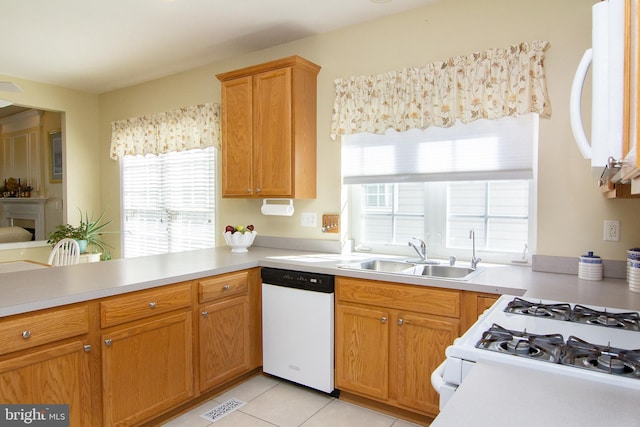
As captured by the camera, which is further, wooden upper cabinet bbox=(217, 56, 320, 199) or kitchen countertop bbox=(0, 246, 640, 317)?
wooden upper cabinet bbox=(217, 56, 320, 199)

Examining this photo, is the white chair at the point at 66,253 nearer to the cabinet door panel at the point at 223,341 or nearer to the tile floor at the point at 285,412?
the cabinet door panel at the point at 223,341

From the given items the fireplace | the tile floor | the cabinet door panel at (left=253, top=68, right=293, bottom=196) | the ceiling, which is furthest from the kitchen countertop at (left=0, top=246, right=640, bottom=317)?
the fireplace

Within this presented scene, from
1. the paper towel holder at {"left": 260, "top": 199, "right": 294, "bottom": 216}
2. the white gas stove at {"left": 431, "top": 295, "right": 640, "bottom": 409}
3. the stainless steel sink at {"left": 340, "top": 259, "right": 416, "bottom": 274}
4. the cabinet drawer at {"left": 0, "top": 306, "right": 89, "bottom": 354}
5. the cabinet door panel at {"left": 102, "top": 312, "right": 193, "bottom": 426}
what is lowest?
the cabinet door panel at {"left": 102, "top": 312, "right": 193, "bottom": 426}

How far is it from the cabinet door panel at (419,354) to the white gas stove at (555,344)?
0.68 m

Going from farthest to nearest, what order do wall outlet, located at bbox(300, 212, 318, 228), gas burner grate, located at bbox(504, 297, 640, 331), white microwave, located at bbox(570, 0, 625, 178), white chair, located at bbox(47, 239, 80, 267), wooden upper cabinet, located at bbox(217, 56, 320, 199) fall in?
1. white chair, located at bbox(47, 239, 80, 267)
2. wall outlet, located at bbox(300, 212, 318, 228)
3. wooden upper cabinet, located at bbox(217, 56, 320, 199)
4. gas burner grate, located at bbox(504, 297, 640, 331)
5. white microwave, located at bbox(570, 0, 625, 178)

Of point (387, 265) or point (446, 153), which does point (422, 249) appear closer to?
point (387, 265)

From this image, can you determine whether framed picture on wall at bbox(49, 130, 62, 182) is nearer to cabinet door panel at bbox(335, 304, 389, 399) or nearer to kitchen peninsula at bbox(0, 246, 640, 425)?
kitchen peninsula at bbox(0, 246, 640, 425)

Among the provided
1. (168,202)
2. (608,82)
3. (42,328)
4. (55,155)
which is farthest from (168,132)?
(608,82)

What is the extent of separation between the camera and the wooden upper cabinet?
2953mm

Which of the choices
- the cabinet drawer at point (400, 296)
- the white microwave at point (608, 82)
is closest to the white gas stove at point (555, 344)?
the white microwave at point (608, 82)

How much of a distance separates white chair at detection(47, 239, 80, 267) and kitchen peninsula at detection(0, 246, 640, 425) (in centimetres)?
142

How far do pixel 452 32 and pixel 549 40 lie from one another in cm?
57

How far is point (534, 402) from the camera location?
0.82 meters

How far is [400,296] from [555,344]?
1.15 metres
